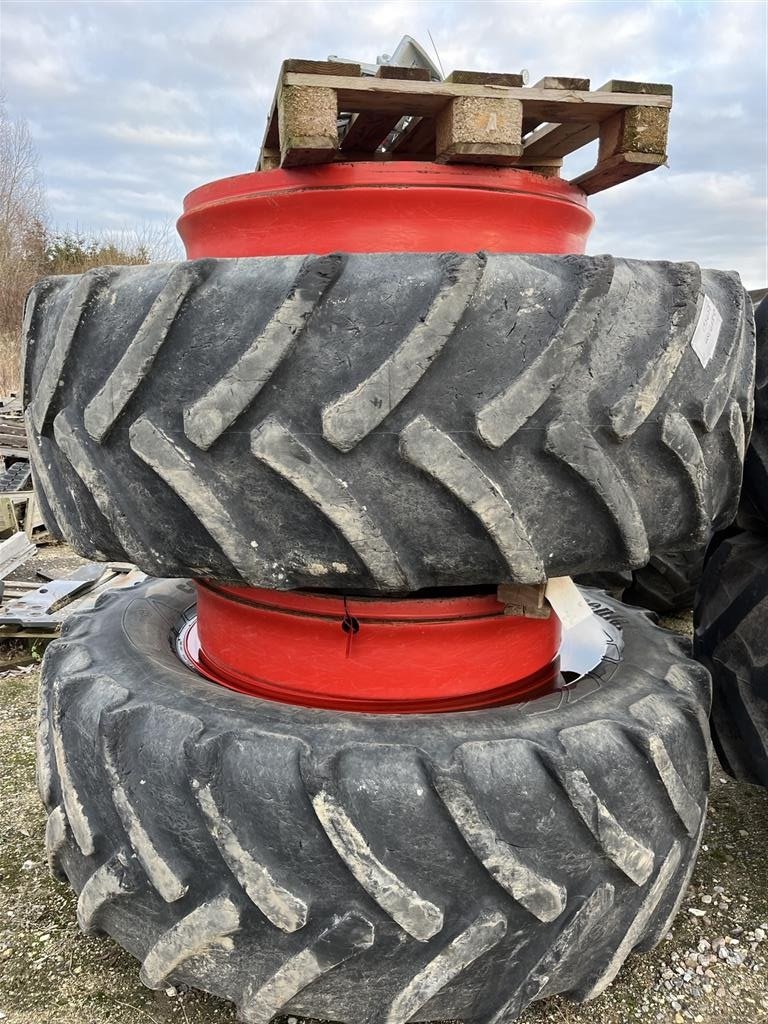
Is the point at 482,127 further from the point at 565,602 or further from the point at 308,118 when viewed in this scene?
the point at 565,602

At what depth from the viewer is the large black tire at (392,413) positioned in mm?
1051

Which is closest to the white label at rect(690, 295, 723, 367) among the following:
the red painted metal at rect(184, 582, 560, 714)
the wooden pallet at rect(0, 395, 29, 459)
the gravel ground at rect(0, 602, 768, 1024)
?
the red painted metal at rect(184, 582, 560, 714)

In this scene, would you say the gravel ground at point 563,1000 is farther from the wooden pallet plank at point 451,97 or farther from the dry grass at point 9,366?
the dry grass at point 9,366

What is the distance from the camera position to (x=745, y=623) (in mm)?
1744

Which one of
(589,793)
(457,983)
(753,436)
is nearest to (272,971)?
(457,983)

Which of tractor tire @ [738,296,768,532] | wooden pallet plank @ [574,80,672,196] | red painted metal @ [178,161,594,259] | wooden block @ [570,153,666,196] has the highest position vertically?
wooden pallet plank @ [574,80,672,196]

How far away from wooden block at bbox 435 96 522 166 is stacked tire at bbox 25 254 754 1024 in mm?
252

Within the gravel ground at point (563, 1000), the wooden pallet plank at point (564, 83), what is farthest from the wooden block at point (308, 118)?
the gravel ground at point (563, 1000)

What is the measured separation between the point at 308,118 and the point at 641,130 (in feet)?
1.97

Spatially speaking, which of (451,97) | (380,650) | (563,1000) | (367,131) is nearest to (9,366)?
(367,131)

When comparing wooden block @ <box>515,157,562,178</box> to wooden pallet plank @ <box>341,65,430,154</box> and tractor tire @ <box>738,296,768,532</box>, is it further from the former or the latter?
tractor tire @ <box>738,296,768,532</box>

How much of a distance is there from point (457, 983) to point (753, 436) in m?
Result: 1.30

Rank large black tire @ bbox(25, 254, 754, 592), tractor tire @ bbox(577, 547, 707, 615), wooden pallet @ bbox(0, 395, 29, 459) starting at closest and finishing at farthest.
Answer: large black tire @ bbox(25, 254, 754, 592) → tractor tire @ bbox(577, 547, 707, 615) → wooden pallet @ bbox(0, 395, 29, 459)

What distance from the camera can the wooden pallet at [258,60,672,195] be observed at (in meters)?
1.16
